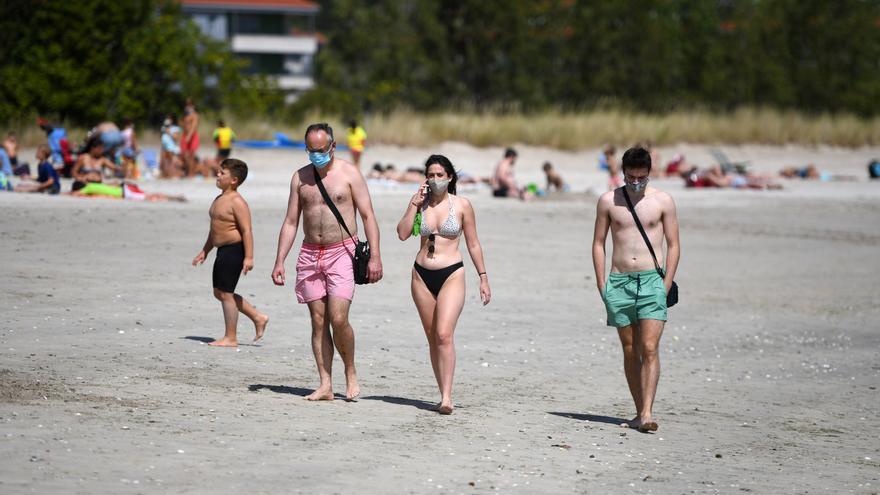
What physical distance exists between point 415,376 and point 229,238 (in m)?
1.83

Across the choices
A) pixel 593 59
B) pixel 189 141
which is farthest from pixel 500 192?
pixel 593 59

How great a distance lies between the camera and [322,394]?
9.34m

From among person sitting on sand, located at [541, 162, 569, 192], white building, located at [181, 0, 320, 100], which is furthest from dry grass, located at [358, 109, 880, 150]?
white building, located at [181, 0, 320, 100]

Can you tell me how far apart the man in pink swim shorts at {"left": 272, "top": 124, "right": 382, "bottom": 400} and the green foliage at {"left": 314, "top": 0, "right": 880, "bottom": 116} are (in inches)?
1660

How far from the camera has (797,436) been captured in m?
9.77

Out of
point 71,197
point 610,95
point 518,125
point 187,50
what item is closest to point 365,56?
point 610,95

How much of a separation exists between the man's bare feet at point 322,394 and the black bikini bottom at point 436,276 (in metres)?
0.95

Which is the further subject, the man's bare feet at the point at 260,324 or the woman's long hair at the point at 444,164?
the man's bare feet at the point at 260,324

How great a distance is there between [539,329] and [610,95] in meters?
42.8

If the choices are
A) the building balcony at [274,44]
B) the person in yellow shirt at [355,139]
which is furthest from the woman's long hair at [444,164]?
the building balcony at [274,44]

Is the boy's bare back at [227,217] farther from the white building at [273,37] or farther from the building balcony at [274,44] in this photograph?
the building balcony at [274,44]

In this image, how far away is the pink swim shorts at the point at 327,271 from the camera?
9.13 m

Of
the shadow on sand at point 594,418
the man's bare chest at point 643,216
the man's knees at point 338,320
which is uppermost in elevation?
the man's bare chest at point 643,216

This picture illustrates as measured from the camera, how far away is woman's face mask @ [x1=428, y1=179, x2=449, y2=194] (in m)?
9.11
